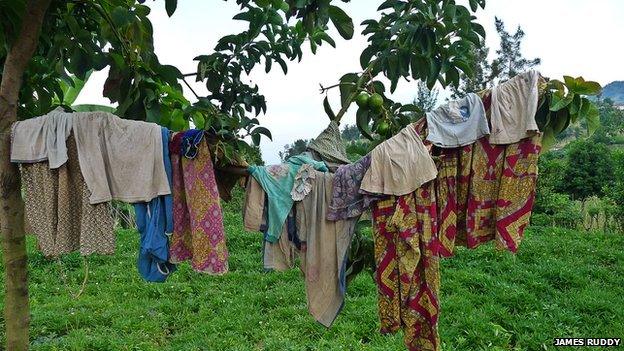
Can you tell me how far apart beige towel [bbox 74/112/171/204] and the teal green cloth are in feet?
0.92

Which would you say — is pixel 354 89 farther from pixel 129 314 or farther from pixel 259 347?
pixel 129 314

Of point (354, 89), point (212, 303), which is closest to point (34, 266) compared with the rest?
point (212, 303)

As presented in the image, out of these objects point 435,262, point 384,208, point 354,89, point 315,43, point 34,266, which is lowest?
point 34,266

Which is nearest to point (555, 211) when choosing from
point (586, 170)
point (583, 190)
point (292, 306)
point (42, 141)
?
point (583, 190)

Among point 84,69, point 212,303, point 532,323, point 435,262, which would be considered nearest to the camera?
point 435,262

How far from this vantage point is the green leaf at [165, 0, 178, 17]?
144 centimetres

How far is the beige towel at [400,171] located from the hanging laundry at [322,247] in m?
0.15

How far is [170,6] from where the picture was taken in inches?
56.8

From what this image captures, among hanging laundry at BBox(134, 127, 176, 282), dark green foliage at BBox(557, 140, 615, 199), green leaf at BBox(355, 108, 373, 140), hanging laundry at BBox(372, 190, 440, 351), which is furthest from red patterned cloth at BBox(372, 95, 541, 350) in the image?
dark green foliage at BBox(557, 140, 615, 199)

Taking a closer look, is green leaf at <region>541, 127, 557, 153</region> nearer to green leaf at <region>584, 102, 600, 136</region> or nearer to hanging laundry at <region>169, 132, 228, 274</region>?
green leaf at <region>584, 102, 600, 136</region>

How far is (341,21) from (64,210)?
3.18ft

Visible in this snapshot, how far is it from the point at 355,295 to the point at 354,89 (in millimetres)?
2853

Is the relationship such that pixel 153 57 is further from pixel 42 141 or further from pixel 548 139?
pixel 548 139

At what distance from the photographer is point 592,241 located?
6.15 meters
